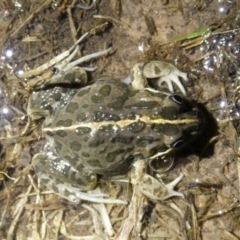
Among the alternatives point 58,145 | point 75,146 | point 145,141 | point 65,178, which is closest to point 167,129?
point 145,141

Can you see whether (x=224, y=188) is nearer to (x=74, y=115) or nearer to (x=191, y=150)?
(x=191, y=150)

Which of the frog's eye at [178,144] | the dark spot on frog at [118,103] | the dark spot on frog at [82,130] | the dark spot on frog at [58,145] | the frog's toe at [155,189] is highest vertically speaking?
the dark spot on frog at [118,103]

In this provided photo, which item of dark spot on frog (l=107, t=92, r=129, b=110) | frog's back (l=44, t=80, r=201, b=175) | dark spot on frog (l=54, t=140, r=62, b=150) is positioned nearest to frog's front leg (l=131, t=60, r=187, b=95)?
frog's back (l=44, t=80, r=201, b=175)

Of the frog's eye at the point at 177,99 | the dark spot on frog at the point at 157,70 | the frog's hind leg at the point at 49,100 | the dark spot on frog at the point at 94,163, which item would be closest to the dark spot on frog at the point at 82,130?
the dark spot on frog at the point at 94,163

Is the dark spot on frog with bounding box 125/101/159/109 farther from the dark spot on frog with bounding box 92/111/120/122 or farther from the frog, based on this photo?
the dark spot on frog with bounding box 92/111/120/122

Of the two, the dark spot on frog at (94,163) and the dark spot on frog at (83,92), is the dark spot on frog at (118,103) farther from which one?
the dark spot on frog at (94,163)

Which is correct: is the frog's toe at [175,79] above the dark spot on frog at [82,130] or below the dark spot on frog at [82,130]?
above

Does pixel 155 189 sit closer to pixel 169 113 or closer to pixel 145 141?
pixel 145 141

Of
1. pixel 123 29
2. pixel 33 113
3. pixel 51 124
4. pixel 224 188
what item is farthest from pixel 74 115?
pixel 224 188
